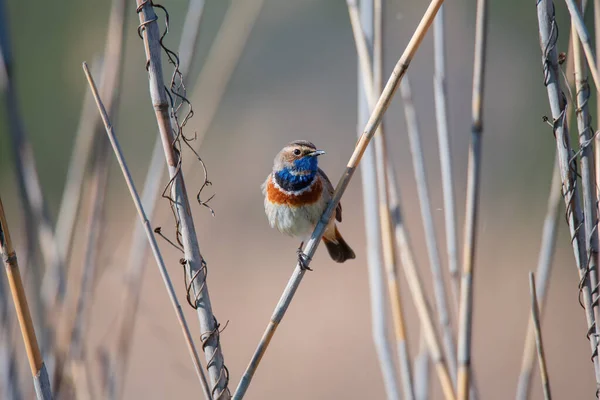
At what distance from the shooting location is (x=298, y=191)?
330 cm

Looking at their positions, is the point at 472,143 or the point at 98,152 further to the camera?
the point at 98,152

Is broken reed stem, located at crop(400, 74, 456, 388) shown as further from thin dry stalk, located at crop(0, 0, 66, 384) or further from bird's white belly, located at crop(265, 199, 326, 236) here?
thin dry stalk, located at crop(0, 0, 66, 384)

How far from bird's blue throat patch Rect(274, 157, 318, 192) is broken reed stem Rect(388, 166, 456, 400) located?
0.82 m

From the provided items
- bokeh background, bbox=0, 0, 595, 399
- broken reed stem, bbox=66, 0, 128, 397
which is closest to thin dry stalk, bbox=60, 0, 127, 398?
broken reed stem, bbox=66, 0, 128, 397

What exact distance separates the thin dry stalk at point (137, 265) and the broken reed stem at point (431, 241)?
85cm

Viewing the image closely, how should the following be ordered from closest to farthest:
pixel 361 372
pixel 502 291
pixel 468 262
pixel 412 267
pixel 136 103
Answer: pixel 468 262
pixel 412 267
pixel 361 372
pixel 502 291
pixel 136 103

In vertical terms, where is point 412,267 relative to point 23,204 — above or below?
below

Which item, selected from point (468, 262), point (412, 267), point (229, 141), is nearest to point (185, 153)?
point (412, 267)

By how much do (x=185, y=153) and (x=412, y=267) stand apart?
1.60m

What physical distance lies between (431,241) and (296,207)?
0.89 m

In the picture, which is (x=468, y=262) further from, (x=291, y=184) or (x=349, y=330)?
(x=349, y=330)

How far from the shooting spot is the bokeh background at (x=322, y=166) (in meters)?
7.42

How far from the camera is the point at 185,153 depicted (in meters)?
3.58

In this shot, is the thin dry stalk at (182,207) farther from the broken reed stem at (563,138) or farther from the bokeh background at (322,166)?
the bokeh background at (322,166)
